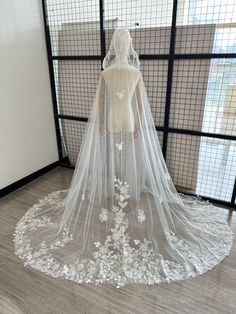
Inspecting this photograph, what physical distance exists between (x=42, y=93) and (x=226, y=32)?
2.18m

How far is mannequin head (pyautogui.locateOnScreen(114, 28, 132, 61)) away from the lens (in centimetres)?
183

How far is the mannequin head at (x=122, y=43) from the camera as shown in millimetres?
1829

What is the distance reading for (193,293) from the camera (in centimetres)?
160

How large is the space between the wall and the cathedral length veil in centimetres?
93

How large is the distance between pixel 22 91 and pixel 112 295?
2.33 meters

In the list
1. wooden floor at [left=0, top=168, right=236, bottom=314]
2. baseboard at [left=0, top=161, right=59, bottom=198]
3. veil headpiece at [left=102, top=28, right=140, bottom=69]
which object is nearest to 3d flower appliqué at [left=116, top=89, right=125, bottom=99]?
veil headpiece at [left=102, top=28, right=140, bottom=69]

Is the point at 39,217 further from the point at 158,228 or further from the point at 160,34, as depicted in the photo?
the point at 160,34

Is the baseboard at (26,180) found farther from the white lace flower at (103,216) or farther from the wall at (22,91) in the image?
the white lace flower at (103,216)

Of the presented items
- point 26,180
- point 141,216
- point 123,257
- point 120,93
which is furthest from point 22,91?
point 123,257

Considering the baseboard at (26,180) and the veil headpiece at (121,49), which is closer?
the veil headpiece at (121,49)

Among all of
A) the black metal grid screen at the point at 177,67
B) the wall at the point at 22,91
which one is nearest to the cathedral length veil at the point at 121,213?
the black metal grid screen at the point at 177,67

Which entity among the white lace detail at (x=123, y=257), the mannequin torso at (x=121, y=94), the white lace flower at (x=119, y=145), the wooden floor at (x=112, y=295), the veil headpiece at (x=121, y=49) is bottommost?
the wooden floor at (x=112, y=295)

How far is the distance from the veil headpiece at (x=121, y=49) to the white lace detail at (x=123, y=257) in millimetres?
1016

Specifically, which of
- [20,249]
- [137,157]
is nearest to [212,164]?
[137,157]
